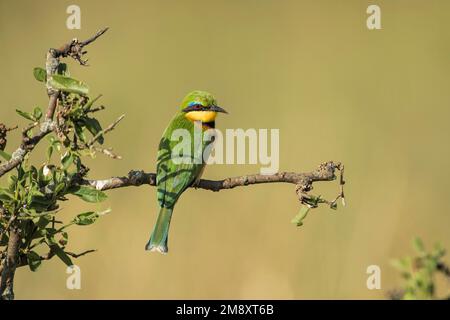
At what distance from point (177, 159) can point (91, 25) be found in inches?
142

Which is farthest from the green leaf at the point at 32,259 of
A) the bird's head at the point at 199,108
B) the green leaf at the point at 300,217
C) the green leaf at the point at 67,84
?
the bird's head at the point at 199,108

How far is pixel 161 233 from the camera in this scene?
3473 millimetres

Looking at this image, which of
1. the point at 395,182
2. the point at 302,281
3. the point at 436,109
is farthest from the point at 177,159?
the point at 436,109

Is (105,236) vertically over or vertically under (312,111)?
under

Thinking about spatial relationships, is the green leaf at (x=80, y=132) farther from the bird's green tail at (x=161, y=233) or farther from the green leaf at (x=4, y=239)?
the bird's green tail at (x=161, y=233)

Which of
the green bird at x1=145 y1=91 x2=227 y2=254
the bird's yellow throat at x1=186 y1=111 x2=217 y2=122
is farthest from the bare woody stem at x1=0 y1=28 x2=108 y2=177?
the bird's yellow throat at x1=186 y1=111 x2=217 y2=122

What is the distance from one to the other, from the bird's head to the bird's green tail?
0.55m

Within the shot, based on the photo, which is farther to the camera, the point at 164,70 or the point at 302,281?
the point at 164,70

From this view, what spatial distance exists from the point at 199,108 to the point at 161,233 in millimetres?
709

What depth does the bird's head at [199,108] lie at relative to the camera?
3.83 meters

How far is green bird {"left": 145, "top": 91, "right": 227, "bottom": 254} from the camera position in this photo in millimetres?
3367

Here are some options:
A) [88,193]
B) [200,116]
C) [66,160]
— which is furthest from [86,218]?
[200,116]

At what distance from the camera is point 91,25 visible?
6785 mm

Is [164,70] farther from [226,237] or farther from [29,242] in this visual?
[29,242]
